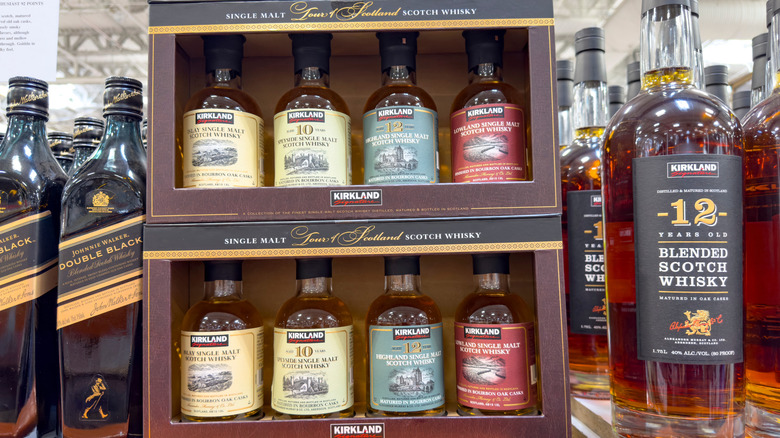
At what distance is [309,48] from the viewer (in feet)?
3.02

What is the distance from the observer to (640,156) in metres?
0.76

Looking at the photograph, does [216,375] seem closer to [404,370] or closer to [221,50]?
[404,370]

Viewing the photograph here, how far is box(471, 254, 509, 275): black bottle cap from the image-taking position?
90 cm

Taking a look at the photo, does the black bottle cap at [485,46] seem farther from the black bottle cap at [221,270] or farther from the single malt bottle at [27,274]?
the single malt bottle at [27,274]

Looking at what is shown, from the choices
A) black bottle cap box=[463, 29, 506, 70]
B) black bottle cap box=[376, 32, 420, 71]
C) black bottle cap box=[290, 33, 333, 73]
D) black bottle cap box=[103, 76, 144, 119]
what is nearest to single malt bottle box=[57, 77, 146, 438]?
black bottle cap box=[103, 76, 144, 119]

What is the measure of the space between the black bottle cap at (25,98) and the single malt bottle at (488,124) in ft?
2.30

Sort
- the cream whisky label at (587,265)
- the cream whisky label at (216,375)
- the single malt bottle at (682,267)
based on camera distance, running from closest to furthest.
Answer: the single malt bottle at (682,267)
the cream whisky label at (216,375)
the cream whisky label at (587,265)

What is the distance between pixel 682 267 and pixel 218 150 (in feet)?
2.27

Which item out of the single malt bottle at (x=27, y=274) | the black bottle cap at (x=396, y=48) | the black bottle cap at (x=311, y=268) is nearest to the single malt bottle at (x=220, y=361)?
the black bottle cap at (x=311, y=268)

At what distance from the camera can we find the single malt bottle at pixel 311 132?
87 cm

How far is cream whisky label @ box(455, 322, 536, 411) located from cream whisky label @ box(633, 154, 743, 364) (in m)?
0.18

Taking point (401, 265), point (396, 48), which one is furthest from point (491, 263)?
point (396, 48)

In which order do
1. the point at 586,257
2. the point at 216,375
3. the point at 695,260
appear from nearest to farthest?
the point at 695,260, the point at 216,375, the point at 586,257

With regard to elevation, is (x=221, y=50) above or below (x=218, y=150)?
above
